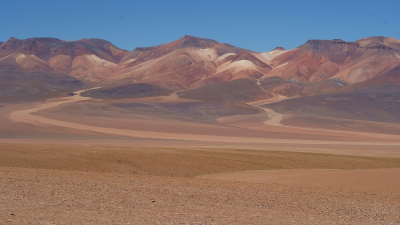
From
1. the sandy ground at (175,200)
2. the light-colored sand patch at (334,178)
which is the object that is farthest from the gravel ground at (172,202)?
the light-colored sand patch at (334,178)

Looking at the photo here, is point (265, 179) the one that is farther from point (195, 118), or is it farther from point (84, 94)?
point (84, 94)

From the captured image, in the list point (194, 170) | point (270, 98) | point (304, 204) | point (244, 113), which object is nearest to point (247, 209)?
point (304, 204)

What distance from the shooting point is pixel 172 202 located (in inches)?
498

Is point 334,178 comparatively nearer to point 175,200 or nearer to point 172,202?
point 175,200

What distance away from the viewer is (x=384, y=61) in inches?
7279

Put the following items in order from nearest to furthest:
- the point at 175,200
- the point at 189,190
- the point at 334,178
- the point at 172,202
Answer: the point at 172,202
the point at 175,200
the point at 189,190
the point at 334,178

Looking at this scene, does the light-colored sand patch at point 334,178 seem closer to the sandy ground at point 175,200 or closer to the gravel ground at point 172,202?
the sandy ground at point 175,200

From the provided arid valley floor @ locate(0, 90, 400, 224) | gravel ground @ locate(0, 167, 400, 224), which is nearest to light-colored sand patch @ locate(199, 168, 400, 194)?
arid valley floor @ locate(0, 90, 400, 224)

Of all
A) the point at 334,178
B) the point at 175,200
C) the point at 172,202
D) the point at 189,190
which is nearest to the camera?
the point at 172,202

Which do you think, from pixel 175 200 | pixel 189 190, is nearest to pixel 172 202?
pixel 175 200

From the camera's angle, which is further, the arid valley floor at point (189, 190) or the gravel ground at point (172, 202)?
the arid valley floor at point (189, 190)

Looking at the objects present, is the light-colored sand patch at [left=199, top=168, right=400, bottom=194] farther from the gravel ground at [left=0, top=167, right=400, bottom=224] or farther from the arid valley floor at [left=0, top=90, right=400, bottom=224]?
the gravel ground at [left=0, top=167, right=400, bottom=224]

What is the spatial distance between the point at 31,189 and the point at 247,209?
6428 mm

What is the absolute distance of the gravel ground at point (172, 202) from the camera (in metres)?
10.3
